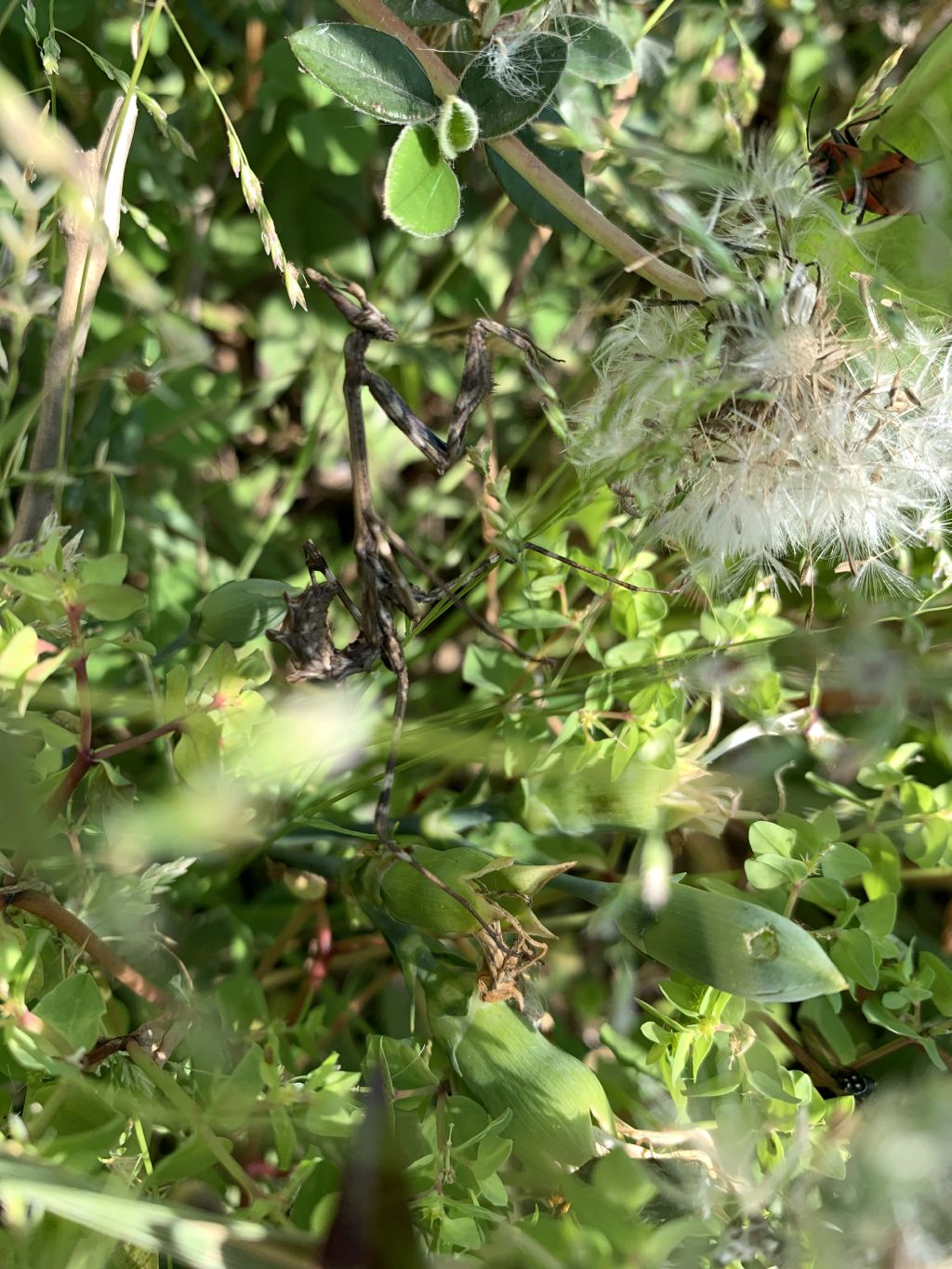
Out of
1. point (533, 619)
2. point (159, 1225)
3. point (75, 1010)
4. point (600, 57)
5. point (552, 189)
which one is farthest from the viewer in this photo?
point (533, 619)

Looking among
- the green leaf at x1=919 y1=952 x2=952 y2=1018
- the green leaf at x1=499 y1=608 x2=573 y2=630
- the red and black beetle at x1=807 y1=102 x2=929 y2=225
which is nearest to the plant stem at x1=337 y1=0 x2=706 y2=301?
the red and black beetle at x1=807 y1=102 x2=929 y2=225

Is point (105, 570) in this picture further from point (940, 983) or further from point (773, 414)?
point (940, 983)

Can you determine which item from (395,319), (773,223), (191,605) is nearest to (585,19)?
(773,223)

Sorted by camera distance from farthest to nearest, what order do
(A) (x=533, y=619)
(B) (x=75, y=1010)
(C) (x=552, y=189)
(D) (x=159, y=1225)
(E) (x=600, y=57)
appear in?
(A) (x=533, y=619) → (E) (x=600, y=57) → (C) (x=552, y=189) → (B) (x=75, y=1010) → (D) (x=159, y=1225)

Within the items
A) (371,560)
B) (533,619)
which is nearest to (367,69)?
(371,560)

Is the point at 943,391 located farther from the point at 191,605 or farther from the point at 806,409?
the point at 191,605

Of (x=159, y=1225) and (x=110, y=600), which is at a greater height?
(x=110, y=600)

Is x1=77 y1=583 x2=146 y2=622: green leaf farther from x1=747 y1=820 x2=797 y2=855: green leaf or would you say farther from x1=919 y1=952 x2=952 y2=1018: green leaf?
x1=919 y1=952 x2=952 y2=1018: green leaf
